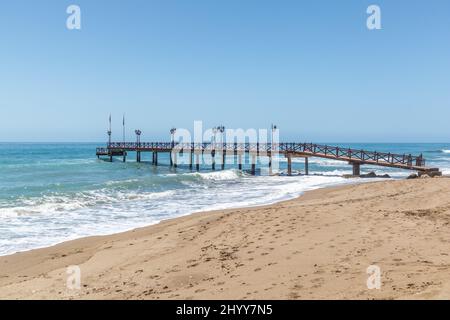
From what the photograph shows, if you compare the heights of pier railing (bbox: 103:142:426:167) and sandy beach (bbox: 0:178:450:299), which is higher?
pier railing (bbox: 103:142:426:167)

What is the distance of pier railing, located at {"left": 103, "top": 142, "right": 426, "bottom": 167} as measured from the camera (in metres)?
34.5

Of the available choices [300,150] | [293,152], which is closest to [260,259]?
[293,152]

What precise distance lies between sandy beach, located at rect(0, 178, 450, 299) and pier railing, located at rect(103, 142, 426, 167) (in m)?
22.3

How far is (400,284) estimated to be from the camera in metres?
5.83

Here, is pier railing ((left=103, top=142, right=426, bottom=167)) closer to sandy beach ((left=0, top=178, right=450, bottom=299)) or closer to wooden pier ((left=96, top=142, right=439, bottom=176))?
wooden pier ((left=96, top=142, right=439, bottom=176))

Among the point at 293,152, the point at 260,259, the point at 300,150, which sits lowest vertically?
the point at 260,259

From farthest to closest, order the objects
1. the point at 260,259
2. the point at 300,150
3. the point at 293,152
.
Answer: the point at 300,150, the point at 293,152, the point at 260,259

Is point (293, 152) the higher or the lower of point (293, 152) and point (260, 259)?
the higher

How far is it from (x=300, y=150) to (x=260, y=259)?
32998mm

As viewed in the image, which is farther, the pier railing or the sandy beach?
the pier railing

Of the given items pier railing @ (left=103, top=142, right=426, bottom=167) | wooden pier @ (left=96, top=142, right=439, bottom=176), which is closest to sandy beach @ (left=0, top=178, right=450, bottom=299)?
wooden pier @ (left=96, top=142, right=439, bottom=176)

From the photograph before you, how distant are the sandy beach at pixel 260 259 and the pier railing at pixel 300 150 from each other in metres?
22.3

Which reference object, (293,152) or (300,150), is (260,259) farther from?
(300,150)

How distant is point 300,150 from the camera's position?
40.1 meters
